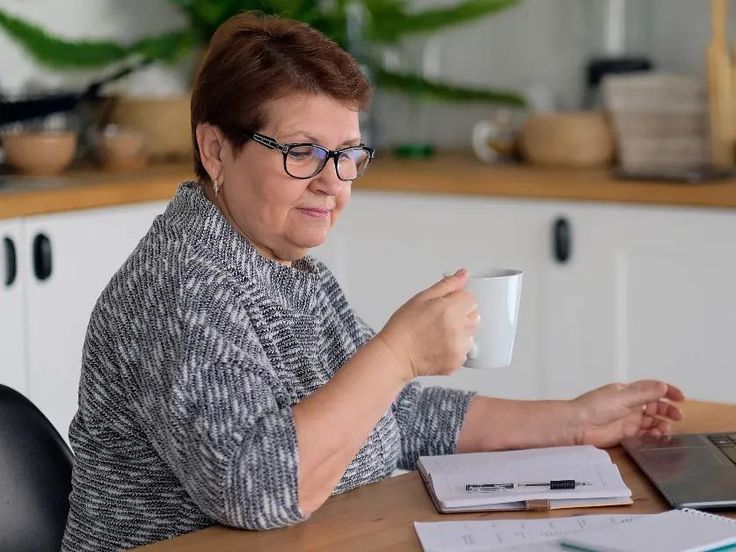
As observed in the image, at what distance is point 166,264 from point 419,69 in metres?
2.54

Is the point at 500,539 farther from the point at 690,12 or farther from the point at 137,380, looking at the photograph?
the point at 690,12

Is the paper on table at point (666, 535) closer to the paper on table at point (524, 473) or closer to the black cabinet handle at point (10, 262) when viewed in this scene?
the paper on table at point (524, 473)

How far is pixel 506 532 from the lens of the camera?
1.30 metres

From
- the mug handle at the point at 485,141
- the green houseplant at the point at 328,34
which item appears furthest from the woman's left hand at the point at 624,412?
the green houseplant at the point at 328,34

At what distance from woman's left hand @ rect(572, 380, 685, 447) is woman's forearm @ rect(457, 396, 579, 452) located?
Result: 2 centimetres

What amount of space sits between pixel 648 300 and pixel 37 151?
4.87 feet

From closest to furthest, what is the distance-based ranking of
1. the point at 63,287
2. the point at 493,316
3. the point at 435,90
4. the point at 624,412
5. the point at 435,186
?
1. the point at 493,316
2. the point at 624,412
3. the point at 63,287
4. the point at 435,186
5. the point at 435,90

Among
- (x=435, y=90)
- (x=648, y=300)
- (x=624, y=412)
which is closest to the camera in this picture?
(x=624, y=412)

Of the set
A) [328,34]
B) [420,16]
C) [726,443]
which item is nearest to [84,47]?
[328,34]

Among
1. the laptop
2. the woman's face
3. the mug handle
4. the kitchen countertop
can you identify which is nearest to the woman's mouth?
the woman's face

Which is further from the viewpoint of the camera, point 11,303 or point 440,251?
point 440,251

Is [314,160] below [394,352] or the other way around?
the other way around

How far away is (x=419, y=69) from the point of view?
12.8 ft

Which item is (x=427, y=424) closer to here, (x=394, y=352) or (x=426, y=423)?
(x=426, y=423)
